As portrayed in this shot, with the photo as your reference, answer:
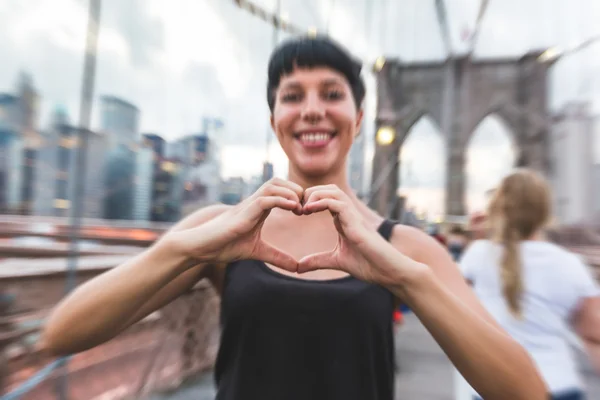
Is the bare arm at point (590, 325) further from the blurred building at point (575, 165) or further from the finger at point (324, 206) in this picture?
the blurred building at point (575, 165)

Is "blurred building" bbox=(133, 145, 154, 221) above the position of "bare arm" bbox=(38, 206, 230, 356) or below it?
above

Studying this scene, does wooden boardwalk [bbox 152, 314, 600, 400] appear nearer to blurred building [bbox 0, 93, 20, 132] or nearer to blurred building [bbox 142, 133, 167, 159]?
blurred building [bbox 142, 133, 167, 159]

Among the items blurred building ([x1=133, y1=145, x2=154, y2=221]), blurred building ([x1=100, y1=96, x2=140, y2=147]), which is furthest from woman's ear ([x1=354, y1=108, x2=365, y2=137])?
blurred building ([x1=133, y1=145, x2=154, y2=221])

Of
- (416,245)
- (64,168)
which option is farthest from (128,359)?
(416,245)

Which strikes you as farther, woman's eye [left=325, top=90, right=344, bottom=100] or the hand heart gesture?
woman's eye [left=325, top=90, right=344, bottom=100]

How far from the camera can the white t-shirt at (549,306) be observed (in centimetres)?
147

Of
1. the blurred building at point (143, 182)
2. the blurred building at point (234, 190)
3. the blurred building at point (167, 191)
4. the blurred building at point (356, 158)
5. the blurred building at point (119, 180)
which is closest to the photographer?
the blurred building at point (356, 158)

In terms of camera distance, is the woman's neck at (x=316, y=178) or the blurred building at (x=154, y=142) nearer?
the woman's neck at (x=316, y=178)

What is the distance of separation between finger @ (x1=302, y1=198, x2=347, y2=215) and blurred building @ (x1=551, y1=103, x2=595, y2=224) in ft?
35.2

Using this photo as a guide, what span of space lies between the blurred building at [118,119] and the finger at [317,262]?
1.76 metres

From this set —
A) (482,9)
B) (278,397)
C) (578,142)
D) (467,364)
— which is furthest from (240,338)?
(578,142)

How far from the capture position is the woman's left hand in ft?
2.42

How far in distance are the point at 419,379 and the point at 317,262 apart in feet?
10.4

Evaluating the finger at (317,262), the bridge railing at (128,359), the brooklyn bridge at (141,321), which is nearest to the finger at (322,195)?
the finger at (317,262)
